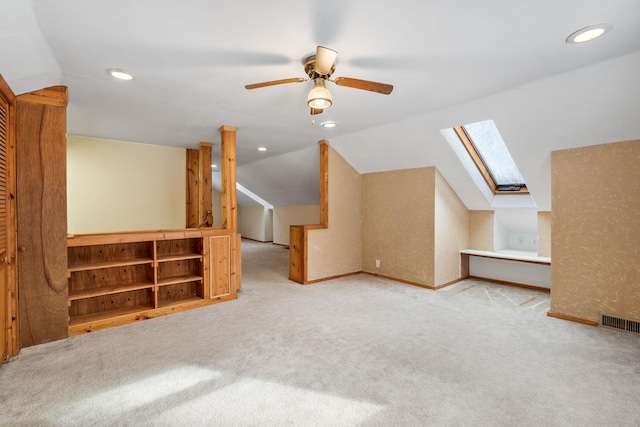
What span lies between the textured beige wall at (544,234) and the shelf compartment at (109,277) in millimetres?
5143

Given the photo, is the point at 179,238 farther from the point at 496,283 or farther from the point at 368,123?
the point at 496,283

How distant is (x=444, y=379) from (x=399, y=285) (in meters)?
2.52

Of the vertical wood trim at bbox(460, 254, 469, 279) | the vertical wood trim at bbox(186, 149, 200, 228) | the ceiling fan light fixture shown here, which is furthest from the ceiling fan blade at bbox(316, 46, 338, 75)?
the vertical wood trim at bbox(186, 149, 200, 228)

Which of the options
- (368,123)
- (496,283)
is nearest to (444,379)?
(368,123)

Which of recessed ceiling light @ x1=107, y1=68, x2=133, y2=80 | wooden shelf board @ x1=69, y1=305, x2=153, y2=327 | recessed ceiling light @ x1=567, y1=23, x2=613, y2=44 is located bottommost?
wooden shelf board @ x1=69, y1=305, x2=153, y2=327

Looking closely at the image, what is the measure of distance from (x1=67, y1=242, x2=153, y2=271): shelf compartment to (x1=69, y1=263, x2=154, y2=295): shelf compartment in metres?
0.11

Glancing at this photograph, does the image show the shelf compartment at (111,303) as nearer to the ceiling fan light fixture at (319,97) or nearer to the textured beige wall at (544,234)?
the ceiling fan light fixture at (319,97)

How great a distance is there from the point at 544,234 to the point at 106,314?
559 centimetres

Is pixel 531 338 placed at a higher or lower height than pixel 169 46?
lower

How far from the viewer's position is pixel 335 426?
5.43 ft

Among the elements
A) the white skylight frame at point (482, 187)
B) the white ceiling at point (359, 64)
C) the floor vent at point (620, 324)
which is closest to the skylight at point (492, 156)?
the white skylight frame at point (482, 187)

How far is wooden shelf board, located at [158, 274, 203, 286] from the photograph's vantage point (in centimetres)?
343

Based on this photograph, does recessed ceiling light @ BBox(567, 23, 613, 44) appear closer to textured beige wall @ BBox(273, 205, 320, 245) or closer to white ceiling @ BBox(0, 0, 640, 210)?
white ceiling @ BBox(0, 0, 640, 210)

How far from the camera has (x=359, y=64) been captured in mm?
2268
